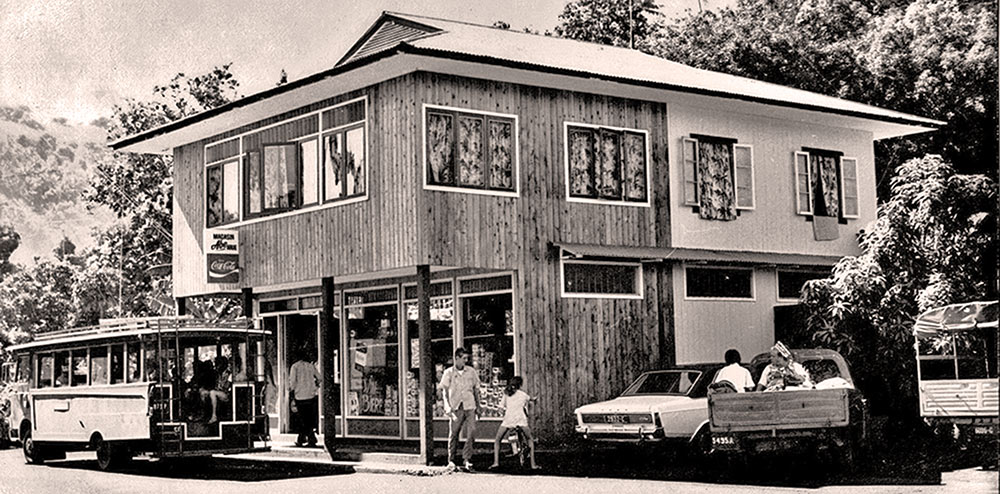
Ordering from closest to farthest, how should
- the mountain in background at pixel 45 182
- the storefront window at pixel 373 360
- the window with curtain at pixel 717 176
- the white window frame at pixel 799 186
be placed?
the storefront window at pixel 373 360 < the window with curtain at pixel 717 176 < the white window frame at pixel 799 186 < the mountain in background at pixel 45 182

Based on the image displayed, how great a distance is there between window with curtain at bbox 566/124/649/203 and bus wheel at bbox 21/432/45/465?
36.3 feet

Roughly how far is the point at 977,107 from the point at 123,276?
2898 centimetres

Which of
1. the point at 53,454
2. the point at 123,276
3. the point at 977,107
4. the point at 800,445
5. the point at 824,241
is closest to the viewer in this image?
the point at 800,445

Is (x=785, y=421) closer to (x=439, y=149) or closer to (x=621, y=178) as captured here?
(x=439, y=149)

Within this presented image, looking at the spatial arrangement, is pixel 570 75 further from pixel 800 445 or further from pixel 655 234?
pixel 800 445

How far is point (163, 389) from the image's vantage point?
63.7 feet

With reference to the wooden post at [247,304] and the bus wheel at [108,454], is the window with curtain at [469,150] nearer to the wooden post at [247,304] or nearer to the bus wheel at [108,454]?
the bus wheel at [108,454]

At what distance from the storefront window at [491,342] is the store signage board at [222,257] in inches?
214

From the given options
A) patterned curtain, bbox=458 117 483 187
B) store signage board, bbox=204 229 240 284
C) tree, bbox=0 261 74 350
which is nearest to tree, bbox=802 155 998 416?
patterned curtain, bbox=458 117 483 187

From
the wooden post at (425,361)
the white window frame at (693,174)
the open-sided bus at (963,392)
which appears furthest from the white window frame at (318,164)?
the open-sided bus at (963,392)

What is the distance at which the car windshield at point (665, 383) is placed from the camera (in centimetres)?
1947

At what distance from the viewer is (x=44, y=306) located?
170ft

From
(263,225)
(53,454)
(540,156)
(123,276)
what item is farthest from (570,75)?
(123,276)

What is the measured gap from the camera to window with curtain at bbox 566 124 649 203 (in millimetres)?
22859
